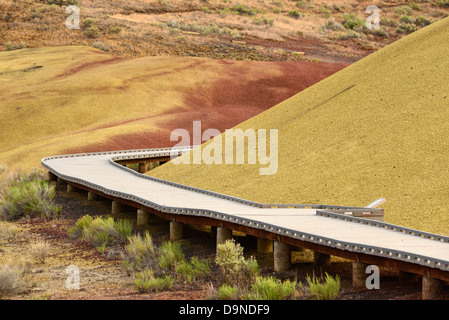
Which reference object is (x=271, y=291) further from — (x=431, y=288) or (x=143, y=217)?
(x=143, y=217)

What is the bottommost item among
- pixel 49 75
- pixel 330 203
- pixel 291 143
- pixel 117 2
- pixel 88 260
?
pixel 88 260

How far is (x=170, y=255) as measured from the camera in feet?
43.4

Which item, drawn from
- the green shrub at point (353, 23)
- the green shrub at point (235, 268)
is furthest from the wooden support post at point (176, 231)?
the green shrub at point (353, 23)

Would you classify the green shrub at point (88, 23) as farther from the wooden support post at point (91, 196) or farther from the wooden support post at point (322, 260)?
the wooden support post at point (322, 260)

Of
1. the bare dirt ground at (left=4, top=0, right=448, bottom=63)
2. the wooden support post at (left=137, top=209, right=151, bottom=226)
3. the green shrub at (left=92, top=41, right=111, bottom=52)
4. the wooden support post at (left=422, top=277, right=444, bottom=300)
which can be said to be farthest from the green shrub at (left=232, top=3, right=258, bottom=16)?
the wooden support post at (left=422, top=277, right=444, bottom=300)

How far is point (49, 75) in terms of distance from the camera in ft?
143

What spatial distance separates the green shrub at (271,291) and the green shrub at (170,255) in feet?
8.60

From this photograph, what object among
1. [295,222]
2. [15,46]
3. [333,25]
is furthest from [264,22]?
[295,222]

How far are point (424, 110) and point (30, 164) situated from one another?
53.6ft

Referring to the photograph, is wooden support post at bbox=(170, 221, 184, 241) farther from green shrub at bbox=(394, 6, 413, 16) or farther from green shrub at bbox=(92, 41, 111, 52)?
green shrub at bbox=(394, 6, 413, 16)

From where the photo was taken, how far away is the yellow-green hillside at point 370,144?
15.7 meters

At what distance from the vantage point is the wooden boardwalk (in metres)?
10.1
